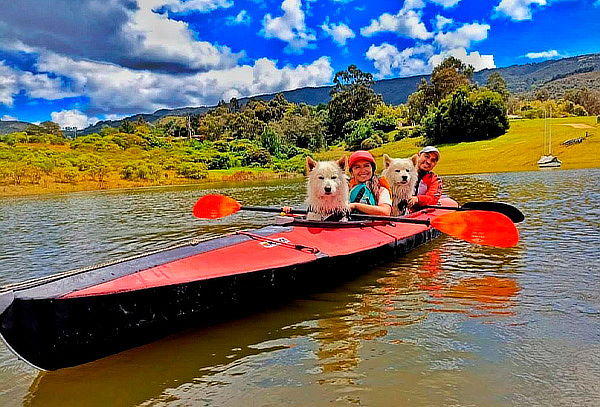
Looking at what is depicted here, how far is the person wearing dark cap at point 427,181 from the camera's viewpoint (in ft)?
30.4

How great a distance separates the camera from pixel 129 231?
12359 mm

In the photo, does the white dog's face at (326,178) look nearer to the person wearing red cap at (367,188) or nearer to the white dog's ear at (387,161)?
the person wearing red cap at (367,188)

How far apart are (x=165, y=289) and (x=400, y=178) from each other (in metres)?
5.19

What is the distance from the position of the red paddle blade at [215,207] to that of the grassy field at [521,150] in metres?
31.3

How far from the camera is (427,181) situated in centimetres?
953

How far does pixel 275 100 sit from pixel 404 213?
322ft

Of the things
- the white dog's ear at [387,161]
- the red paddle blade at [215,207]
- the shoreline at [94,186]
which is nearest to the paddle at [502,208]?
the white dog's ear at [387,161]

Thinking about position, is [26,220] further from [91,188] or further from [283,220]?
[91,188]

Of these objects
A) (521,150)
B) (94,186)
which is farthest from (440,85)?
(94,186)

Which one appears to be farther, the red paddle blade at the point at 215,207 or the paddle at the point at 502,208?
the paddle at the point at 502,208

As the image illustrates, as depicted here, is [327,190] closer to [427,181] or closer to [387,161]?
[387,161]

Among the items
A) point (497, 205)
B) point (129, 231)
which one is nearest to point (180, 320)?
point (497, 205)

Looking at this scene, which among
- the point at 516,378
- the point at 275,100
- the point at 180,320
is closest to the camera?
the point at 516,378

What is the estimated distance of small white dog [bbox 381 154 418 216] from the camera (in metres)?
8.28
